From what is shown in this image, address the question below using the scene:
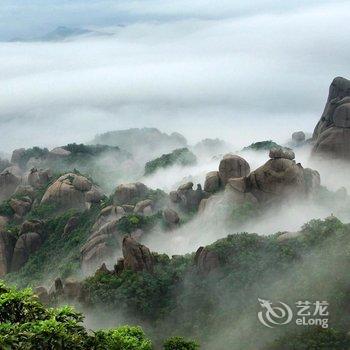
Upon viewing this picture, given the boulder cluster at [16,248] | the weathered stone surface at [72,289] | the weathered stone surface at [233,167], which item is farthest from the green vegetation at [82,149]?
the weathered stone surface at [72,289]

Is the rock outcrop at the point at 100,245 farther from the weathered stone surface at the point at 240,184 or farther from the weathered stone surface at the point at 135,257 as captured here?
the weathered stone surface at the point at 240,184

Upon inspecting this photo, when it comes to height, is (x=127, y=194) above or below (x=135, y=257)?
below

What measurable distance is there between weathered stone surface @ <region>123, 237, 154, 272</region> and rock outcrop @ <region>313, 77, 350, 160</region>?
31953 millimetres

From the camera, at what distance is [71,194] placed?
93.2 meters

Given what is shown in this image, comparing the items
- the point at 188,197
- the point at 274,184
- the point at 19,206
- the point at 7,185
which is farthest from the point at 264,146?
the point at 7,185

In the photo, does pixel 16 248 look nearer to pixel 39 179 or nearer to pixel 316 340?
pixel 39 179

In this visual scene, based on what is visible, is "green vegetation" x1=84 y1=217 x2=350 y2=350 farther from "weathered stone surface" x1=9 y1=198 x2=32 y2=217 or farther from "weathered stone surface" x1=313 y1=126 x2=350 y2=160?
"weathered stone surface" x1=9 y1=198 x2=32 y2=217

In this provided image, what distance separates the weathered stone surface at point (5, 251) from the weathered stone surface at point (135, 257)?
2766 cm

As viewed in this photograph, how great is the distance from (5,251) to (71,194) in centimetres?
1637

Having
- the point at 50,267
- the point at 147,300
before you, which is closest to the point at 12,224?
the point at 50,267

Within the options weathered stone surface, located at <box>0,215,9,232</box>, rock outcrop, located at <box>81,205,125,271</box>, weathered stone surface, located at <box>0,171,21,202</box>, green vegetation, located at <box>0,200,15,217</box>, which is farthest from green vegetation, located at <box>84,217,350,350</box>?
weathered stone surface, located at <box>0,171,21,202</box>

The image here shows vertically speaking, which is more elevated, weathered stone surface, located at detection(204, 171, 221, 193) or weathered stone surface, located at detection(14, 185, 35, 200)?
weathered stone surface, located at detection(204, 171, 221, 193)

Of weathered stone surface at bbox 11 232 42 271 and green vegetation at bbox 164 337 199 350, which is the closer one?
green vegetation at bbox 164 337 199 350

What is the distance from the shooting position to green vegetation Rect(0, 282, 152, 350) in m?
25.7
